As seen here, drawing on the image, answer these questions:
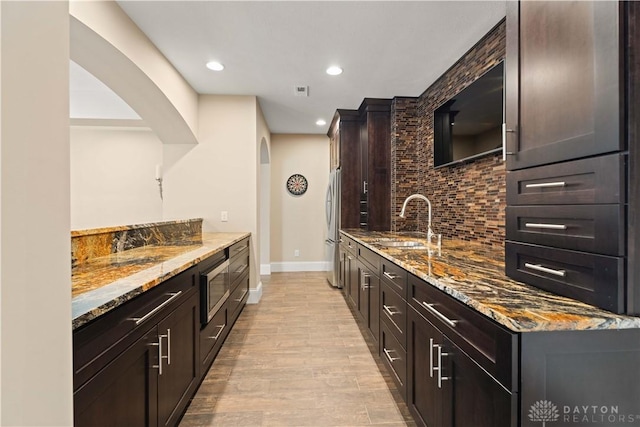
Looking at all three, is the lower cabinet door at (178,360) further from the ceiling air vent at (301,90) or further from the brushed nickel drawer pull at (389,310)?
the ceiling air vent at (301,90)

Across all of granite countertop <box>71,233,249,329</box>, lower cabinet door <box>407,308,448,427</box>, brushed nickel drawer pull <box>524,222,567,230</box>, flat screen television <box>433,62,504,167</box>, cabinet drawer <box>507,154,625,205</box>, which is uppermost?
flat screen television <box>433,62,504,167</box>

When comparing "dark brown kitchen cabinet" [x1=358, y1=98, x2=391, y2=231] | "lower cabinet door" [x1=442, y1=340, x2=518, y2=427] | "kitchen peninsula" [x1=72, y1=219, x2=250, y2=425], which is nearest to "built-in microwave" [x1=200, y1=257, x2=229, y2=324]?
"kitchen peninsula" [x1=72, y1=219, x2=250, y2=425]

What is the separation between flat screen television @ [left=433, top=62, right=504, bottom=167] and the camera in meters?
2.17

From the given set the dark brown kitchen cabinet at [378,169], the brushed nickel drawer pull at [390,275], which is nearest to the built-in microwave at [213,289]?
the brushed nickel drawer pull at [390,275]

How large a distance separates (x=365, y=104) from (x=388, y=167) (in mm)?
865

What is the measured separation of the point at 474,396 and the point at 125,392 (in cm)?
122

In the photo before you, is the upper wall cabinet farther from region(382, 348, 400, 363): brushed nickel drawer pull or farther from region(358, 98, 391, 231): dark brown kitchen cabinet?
region(358, 98, 391, 231): dark brown kitchen cabinet

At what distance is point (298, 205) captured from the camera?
5.64 m

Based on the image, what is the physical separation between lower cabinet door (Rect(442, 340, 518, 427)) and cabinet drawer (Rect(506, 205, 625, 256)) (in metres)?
0.47

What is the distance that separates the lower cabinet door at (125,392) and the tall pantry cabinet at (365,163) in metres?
2.99

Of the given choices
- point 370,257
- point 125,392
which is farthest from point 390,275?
point 125,392

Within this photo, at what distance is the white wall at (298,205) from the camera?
561 centimetres

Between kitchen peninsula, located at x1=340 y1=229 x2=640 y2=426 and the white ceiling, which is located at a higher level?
the white ceiling

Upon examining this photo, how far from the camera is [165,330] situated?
1.37m
